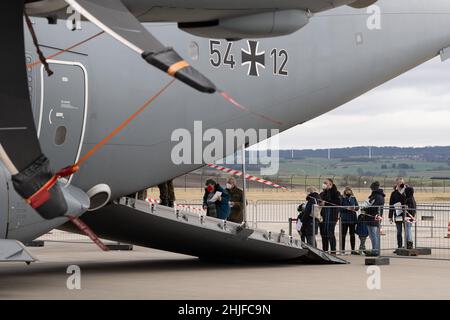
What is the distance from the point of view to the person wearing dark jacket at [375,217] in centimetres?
2437

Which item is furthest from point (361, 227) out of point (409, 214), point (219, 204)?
point (219, 204)

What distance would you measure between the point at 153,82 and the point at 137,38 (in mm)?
7525

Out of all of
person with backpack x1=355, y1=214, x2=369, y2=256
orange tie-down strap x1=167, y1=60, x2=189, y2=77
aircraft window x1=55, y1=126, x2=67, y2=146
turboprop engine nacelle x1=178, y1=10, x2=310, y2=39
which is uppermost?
turboprop engine nacelle x1=178, y1=10, x2=310, y2=39

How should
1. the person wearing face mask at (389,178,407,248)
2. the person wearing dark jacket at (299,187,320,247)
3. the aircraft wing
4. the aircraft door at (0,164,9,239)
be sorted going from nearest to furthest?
the aircraft wing
the aircraft door at (0,164,9,239)
the person wearing dark jacket at (299,187,320,247)
the person wearing face mask at (389,178,407,248)

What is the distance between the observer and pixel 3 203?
16.1m

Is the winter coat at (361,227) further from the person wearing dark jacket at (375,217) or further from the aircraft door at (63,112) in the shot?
the aircraft door at (63,112)

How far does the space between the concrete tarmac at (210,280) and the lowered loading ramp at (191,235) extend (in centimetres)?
34

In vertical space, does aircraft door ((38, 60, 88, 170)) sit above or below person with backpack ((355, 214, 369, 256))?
above

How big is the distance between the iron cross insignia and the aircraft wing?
8234 mm

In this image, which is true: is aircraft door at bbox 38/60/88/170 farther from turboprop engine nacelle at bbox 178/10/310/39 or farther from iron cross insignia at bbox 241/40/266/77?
iron cross insignia at bbox 241/40/266/77

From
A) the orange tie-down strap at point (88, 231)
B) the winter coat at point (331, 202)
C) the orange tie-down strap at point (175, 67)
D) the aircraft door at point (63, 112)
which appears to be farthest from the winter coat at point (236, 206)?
the orange tie-down strap at point (175, 67)

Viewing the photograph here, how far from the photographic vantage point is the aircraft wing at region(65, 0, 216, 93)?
10234mm

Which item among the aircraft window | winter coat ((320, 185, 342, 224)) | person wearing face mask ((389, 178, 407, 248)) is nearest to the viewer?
the aircraft window

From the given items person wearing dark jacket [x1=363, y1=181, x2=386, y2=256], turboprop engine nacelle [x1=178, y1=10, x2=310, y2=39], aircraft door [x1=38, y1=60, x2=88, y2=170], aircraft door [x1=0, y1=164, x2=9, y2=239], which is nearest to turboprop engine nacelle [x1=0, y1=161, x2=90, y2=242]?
aircraft door [x1=0, y1=164, x2=9, y2=239]
